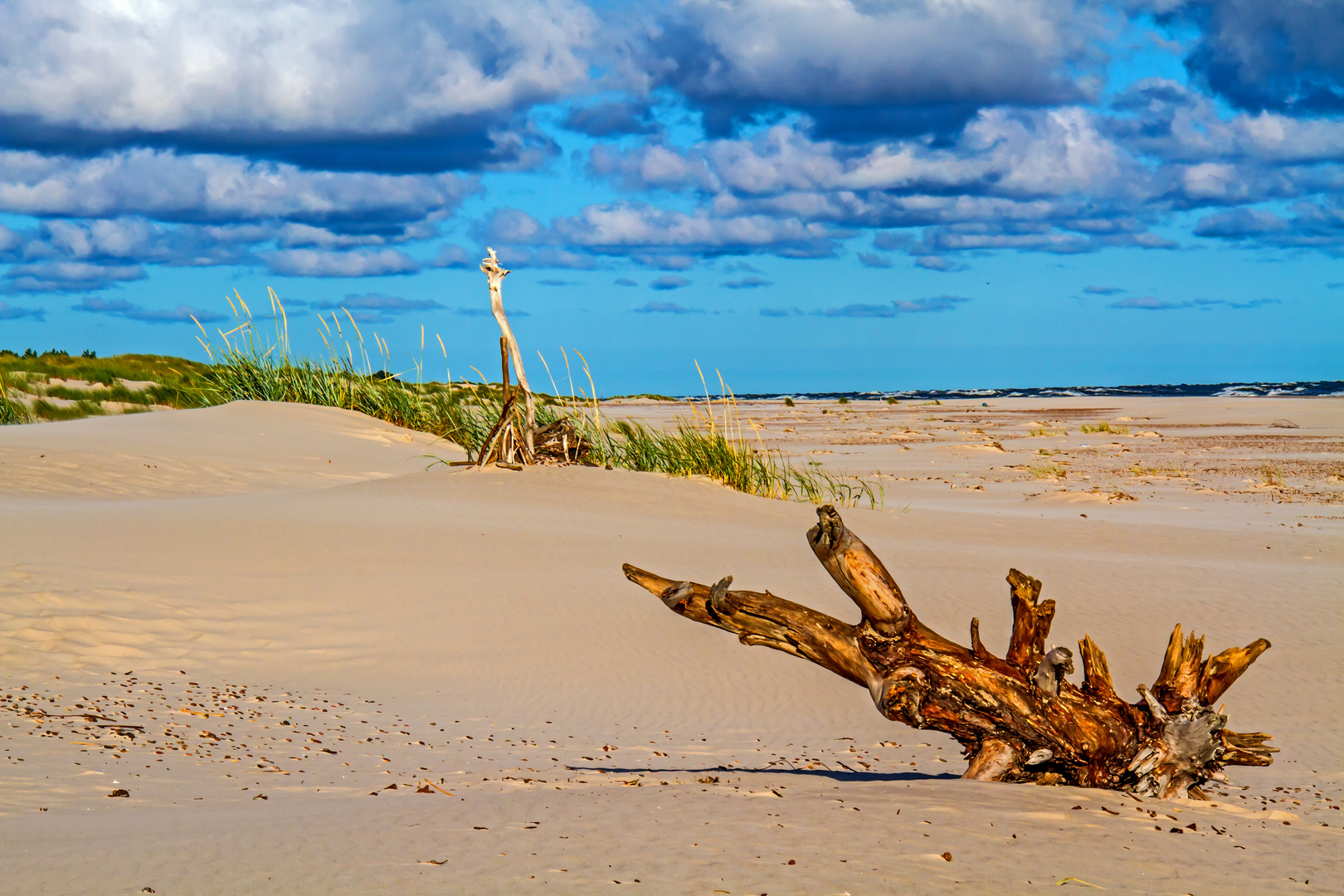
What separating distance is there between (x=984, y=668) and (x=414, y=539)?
207 inches

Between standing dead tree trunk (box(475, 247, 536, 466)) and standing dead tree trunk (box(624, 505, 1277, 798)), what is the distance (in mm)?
6566

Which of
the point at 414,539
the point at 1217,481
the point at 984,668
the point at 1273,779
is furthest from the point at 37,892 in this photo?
the point at 1217,481

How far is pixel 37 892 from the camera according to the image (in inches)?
92.4

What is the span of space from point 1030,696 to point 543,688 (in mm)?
2717

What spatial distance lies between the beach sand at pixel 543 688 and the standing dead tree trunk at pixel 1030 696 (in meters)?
0.13

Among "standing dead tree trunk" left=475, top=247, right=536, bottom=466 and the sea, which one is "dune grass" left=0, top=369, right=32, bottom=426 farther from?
the sea

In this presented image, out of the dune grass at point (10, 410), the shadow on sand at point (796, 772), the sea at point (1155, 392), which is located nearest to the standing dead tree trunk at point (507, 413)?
the shadow on sand at point (796, 772)

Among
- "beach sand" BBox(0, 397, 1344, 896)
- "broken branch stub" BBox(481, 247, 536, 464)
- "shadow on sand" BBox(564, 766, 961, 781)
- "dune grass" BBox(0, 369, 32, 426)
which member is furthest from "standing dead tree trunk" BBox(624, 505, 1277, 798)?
"dune grass" BBox(0, 369, 32, 426)

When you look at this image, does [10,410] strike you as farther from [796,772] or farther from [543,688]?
[796,772]

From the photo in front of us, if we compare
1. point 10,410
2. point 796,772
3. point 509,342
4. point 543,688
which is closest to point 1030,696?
point 796,772

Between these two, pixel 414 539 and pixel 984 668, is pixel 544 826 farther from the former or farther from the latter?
pixel 414 539

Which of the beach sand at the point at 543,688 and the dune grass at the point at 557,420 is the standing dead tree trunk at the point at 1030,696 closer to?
the beach sand at the point at 543,688

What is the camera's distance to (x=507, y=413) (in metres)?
10.3

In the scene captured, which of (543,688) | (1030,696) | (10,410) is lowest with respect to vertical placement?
(543,688)
